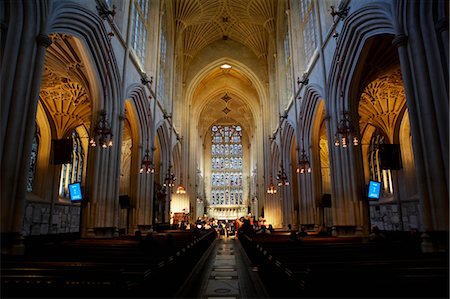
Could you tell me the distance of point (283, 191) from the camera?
71.4 ft

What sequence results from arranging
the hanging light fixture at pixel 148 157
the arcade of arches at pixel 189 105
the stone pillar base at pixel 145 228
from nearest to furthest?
the arcade of arches at pixel 189 105
the hanging light fixture at pixel 148 157
the stone pillar base at pixel 145 228

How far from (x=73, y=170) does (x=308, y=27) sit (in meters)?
17.4

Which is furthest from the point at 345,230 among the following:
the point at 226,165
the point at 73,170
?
the point at 226,165

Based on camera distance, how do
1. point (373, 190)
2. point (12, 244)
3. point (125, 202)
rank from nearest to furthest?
1. point (12, 244)
2. point (373, 190)
3. point (125, 202)

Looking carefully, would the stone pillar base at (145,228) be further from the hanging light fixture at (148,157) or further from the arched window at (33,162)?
the arched window at (33,162)

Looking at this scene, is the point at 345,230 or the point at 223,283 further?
the point at 345,230

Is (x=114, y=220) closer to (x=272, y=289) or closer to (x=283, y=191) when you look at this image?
(x=272, y=289)

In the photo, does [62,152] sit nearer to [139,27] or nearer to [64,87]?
[64,87]

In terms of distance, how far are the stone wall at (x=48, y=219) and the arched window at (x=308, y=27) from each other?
16850 mm

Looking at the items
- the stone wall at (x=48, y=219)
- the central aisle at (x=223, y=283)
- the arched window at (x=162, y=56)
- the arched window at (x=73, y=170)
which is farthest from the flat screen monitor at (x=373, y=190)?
the arched window at (x=73, y=170)

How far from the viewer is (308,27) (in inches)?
652

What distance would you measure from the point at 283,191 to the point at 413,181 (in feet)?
26.3

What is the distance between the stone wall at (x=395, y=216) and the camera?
1683 cm

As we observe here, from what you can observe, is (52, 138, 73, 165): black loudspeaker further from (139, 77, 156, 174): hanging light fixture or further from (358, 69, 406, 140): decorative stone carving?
(358, 69, 406, 140): decorative stone carving
